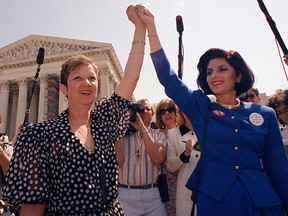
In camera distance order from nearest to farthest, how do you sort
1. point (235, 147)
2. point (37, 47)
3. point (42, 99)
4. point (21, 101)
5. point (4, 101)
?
point (235, 147)
point (42, 99)
point (21, 101)
point (4, 101)
point (37, 47)

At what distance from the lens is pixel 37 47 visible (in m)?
34.2

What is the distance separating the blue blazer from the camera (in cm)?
183

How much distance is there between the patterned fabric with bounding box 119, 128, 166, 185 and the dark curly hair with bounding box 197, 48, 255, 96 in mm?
1721

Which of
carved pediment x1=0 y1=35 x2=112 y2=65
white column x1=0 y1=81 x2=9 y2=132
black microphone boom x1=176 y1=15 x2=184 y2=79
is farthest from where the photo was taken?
carved pediment x1=0 y1=35 x2=112 y2=65

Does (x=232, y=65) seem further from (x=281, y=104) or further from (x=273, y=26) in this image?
(x=281, y=104)

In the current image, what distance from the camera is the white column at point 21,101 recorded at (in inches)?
1228

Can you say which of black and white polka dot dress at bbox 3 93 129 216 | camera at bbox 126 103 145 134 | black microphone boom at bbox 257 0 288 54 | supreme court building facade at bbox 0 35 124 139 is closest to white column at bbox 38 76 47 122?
supreme court building facade at bbox 0 35 124 139

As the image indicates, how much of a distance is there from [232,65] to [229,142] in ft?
2.29

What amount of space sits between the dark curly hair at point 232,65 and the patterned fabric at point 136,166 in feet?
5.65

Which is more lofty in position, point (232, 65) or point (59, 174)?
point (232, 65)

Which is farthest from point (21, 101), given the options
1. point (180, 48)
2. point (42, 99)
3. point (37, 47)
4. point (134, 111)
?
point (180, 48)

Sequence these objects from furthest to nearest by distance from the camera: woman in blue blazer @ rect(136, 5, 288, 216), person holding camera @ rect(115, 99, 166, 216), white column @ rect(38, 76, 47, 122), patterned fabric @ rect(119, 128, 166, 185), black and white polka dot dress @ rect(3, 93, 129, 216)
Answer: white column @ rect(38, 76, 47, 122) < patterned fabric @ rect(119, 128, 166, 185) < person holding camera @ rect(115, 99, 166, 216) < woman in blue blazer @ rect(136, 5, 288, 216) < black and white polka dot dress @ rect(3, 93, 129, 216)

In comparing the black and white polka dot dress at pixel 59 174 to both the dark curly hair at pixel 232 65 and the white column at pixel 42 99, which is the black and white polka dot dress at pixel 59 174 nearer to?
the dark curly hair at pixel 232 65

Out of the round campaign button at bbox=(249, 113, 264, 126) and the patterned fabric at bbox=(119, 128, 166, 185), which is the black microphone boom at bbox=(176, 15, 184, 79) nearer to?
the round campaign button at bbox=(249, 113, 264, 126)
